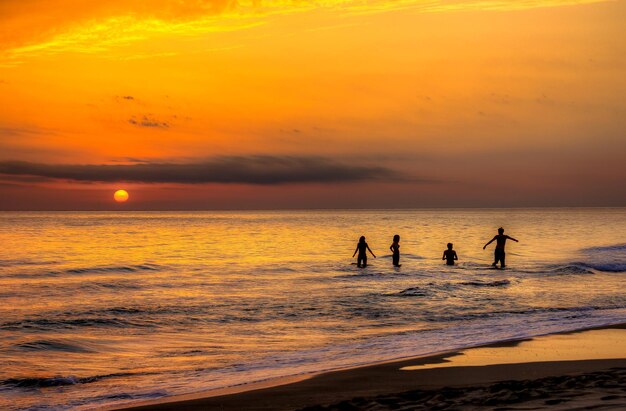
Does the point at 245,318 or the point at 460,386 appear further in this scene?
the point at 245,318

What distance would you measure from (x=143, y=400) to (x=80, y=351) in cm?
531

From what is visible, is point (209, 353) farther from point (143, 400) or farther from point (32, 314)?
point (32, 314)

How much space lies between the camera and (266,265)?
3959 centimetres

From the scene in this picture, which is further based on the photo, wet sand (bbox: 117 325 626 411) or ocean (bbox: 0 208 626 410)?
ocean (bbox: 0 208 626 410)

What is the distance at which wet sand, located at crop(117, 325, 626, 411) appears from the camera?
7938 millimetres

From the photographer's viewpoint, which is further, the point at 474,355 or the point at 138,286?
the point at 138,286

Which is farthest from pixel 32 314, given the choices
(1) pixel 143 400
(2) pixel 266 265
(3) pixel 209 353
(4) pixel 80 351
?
(2) pixel 266 265

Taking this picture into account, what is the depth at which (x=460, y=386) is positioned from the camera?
9.02m

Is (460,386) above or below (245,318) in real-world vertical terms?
above

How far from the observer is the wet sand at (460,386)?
7938 mm

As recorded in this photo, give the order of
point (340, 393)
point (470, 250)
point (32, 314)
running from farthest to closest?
1. point (470, 250)
2. point (32, 314)
3. point (340, 393)

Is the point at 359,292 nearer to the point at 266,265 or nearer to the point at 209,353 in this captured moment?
the point at 209,353

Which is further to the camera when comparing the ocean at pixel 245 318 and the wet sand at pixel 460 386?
the ocean at pixel 245 318

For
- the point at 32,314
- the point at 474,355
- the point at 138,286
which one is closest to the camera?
the point at 474,355
